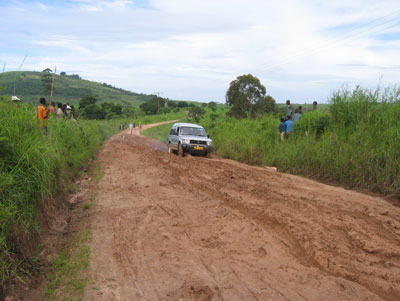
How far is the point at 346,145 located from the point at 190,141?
817cm

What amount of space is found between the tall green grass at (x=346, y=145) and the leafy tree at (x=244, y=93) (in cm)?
2652

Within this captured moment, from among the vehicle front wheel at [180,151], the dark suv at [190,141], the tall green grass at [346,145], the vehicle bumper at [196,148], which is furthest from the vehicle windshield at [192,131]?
the tall green grass at [346,145]

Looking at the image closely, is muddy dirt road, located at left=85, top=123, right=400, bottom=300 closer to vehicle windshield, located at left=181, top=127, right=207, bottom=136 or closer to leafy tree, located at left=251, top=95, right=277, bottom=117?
vehicle windshield, located at left=181, top=127, right=207, bottom=136

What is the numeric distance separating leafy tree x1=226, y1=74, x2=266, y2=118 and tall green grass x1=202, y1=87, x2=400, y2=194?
26.5 metres

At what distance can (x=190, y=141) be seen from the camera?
1788 centimetres

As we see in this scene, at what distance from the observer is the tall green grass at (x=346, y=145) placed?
10047mm

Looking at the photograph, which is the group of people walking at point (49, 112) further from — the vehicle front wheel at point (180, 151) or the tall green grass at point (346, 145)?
the tall green grass at point (346, 145)

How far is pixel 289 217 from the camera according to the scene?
6.83 meters

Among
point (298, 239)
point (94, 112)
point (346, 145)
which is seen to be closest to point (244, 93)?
point (94, 112)

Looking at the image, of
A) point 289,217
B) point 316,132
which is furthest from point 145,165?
point 289,217

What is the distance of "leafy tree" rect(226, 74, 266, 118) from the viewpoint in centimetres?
4366

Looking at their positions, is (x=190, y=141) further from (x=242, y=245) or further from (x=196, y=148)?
(x=242, y=245)

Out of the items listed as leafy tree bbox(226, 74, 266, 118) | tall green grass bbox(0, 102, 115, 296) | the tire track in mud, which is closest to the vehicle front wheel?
the tire track in mud

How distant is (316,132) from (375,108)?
2651mm
